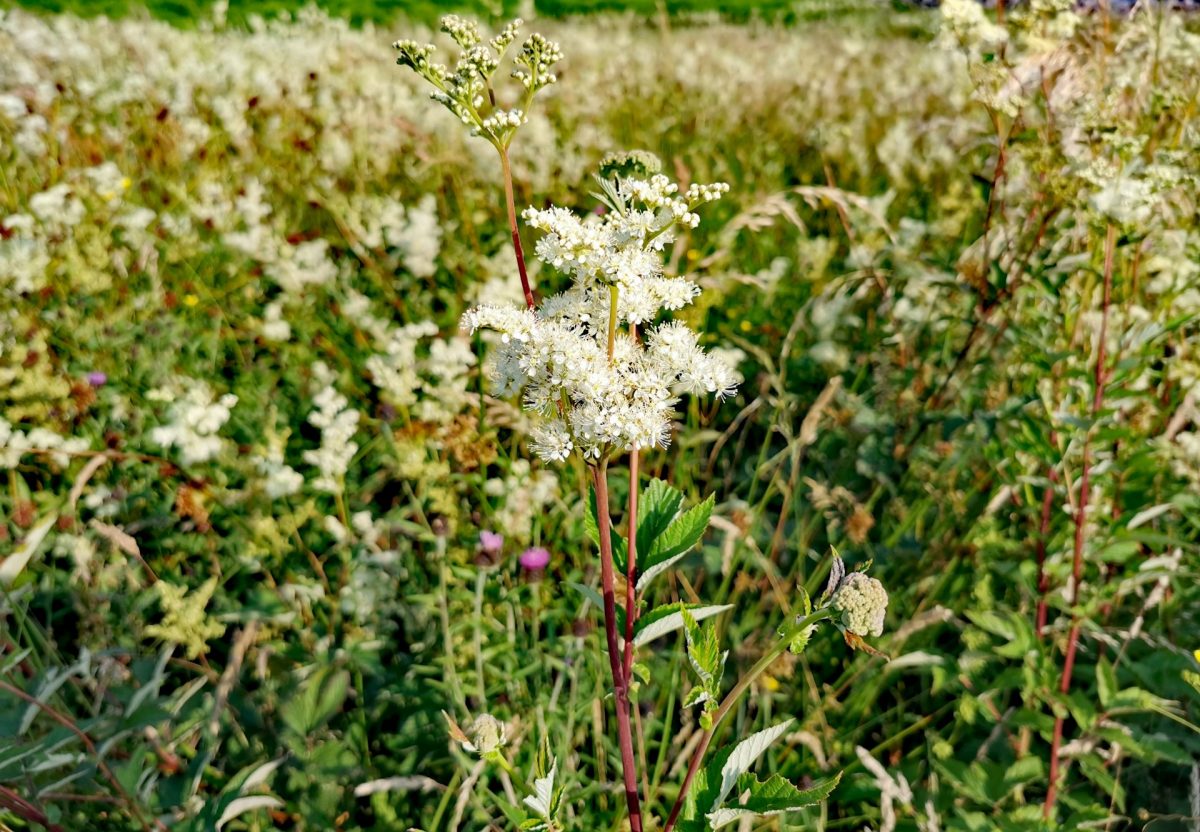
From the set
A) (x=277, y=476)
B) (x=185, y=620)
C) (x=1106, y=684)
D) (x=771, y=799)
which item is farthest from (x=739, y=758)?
(x=277, y=476)

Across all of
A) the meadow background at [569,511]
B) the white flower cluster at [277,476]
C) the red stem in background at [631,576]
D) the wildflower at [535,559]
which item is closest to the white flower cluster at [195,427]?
the meadow background at [569,511]

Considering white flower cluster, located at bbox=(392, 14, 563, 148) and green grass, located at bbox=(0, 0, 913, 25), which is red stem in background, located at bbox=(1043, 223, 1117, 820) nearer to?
white flower cluster, located at bbox=(392, 14, 563, 148)

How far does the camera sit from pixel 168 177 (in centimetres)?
381

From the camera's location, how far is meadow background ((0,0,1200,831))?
170 cm

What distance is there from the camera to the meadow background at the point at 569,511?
170cm

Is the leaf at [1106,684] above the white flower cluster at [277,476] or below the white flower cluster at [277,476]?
below

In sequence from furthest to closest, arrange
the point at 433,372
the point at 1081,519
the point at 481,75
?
the point at 433,372
the point at 1081,519
the point at 481,75

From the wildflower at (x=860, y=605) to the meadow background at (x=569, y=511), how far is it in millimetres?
772

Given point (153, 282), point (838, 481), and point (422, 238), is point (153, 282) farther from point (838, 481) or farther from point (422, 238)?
point (838, 481)

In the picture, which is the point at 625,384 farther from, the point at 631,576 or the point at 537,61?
the point at 537,61

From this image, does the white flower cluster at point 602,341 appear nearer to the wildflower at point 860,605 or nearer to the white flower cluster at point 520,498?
the wildflower at point 860,605

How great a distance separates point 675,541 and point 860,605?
24cm

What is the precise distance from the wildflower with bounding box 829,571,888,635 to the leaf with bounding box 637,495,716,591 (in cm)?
18

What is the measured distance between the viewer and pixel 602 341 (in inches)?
39.8
